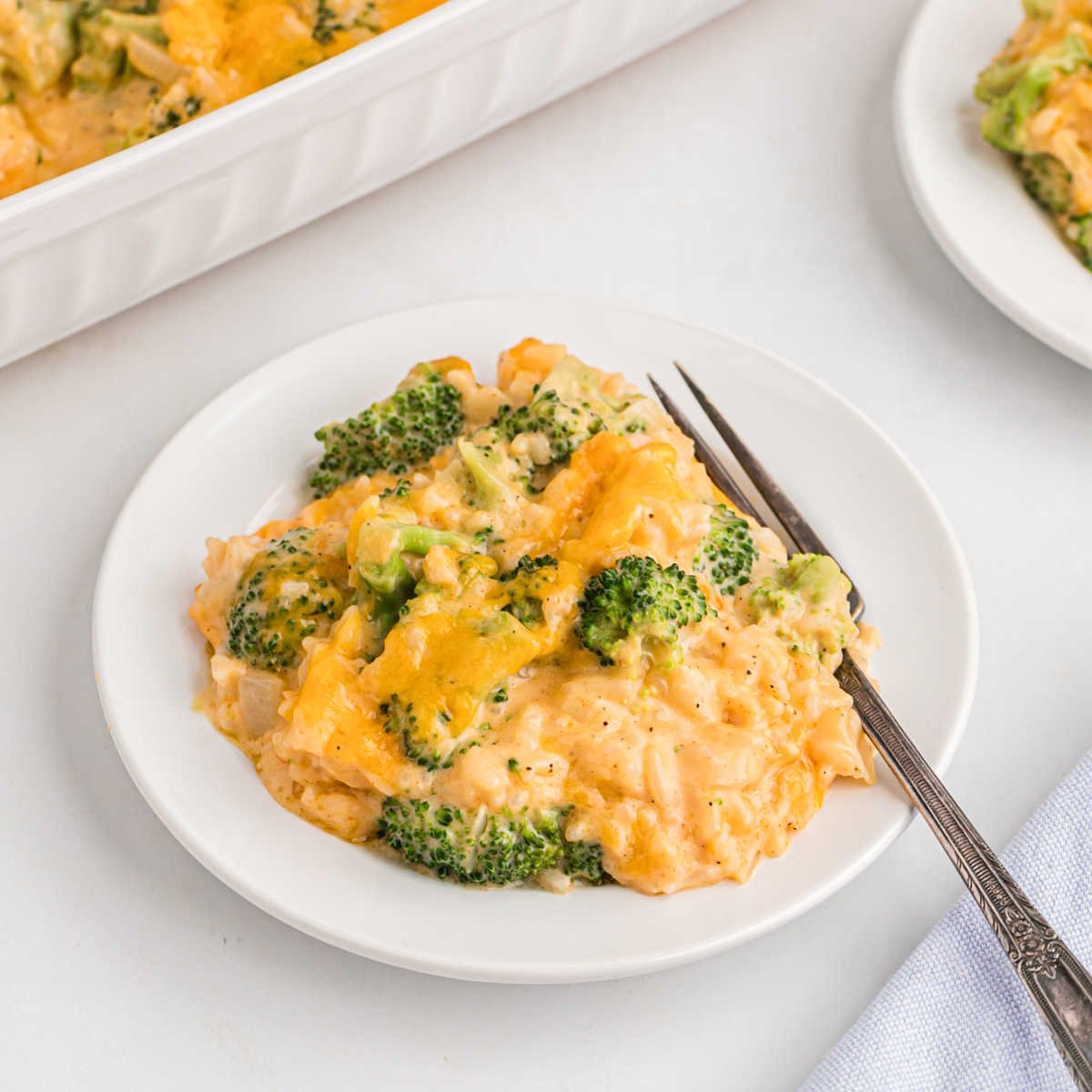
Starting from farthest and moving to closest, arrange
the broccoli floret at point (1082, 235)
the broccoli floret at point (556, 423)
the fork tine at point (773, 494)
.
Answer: the broccoli floret at point (1082, 235) < the fork tine at point (773, 494) < the broccoli floret at point (556, 423)

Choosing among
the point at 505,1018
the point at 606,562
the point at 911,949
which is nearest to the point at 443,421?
the point at 606,562

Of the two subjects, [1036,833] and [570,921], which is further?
[1036,833]

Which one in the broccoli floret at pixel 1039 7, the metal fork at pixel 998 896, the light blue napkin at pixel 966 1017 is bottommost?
the light blue napkin at pixel 966 1017

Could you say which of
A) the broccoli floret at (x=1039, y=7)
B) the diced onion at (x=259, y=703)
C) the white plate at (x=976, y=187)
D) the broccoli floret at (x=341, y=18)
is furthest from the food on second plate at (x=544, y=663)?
the broccoli floret at (x=1039, y=7)

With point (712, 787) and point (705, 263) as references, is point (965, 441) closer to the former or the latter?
point (705, 263)

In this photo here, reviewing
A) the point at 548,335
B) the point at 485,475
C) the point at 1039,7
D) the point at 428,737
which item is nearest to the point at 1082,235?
the point at 1039,7

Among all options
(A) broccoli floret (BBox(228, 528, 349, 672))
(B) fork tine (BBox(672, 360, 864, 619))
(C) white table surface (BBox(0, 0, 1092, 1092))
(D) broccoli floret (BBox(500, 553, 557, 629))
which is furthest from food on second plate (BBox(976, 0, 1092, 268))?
(A) broccoli floret (BBox(228, 528, 349, 672))

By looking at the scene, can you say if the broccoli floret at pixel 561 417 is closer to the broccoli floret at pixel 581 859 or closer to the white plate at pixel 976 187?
the broccoli floret at pixel 581 859
